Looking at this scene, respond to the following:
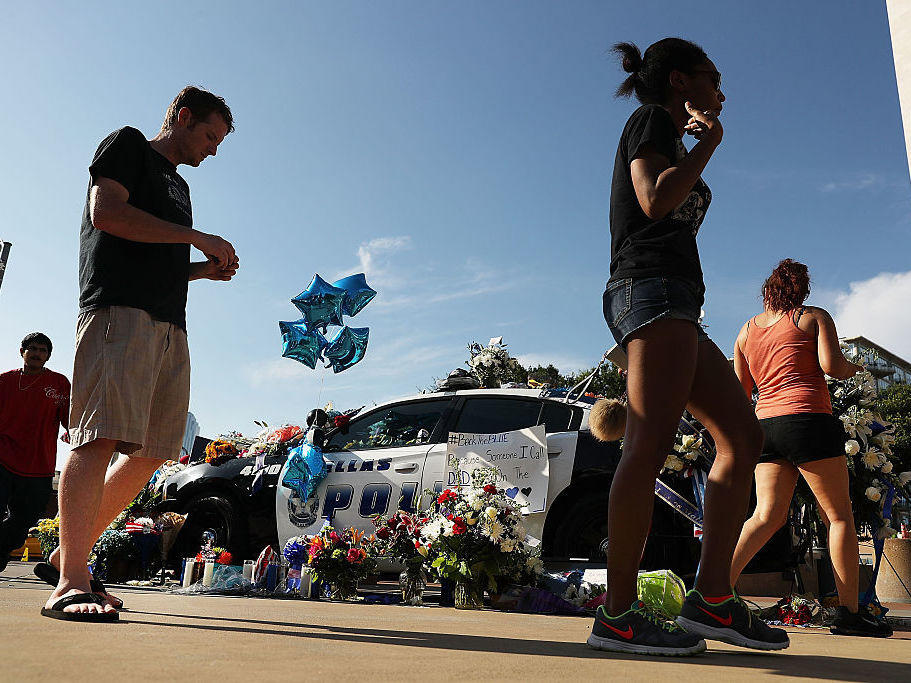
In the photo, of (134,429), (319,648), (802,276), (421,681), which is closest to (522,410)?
(802,276)

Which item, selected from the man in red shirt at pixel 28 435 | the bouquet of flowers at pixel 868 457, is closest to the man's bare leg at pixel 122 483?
the man in red shirt at pixel 28 435

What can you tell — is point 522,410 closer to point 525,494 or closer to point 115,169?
point 525,494

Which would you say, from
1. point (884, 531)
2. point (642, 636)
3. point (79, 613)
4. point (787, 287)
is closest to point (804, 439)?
point (787, 287)

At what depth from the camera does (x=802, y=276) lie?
4.09 metres

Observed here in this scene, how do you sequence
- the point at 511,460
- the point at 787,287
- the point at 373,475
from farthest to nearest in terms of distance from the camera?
the point at 373,475 < the point at 511,460 < the point at 787,287

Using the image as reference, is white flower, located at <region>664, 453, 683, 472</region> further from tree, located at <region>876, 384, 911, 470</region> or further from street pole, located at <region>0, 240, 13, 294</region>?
tree, located at <region>876, 384, 911, 470</region>

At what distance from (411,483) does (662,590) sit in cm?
264

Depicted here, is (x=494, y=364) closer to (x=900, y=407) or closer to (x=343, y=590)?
(x=343, y=590)

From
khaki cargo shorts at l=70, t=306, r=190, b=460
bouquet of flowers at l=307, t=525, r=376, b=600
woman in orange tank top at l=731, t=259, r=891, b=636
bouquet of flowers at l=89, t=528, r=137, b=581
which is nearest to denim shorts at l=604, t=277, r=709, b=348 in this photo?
woman in orange tank top at l=731, t=259, r=891, b=636

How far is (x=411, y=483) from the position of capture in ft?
19.6

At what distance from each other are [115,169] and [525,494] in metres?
3.65

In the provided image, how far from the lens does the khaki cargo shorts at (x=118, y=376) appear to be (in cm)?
257

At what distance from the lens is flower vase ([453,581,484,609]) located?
493 centimetres

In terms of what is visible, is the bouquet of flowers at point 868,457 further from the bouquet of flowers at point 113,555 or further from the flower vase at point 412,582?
the bouquet of flowers at point 113,555
